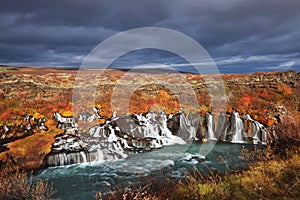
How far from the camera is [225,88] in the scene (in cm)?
2036

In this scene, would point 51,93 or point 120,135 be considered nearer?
point 120,135

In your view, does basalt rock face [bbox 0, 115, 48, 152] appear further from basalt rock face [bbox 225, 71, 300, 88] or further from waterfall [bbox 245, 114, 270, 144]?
basalt rock face [bbox 225, 71, 300, 88]

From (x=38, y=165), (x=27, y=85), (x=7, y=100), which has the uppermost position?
(x=27, y=85)

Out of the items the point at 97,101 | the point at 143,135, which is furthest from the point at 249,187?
the point at 97,101

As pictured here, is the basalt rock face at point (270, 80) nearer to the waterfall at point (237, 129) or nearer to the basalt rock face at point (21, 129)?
the waterfall at point (237, 129)

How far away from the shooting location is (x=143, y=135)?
42.8 feet

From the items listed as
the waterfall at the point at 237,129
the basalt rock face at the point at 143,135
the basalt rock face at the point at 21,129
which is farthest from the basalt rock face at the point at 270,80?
the basalt rock face at the point at 21,129

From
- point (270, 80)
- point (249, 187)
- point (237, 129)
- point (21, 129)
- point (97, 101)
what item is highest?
point (270, 80)

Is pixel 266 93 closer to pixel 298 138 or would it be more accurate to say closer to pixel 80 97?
pixel 298 138

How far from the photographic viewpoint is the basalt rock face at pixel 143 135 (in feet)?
35.0

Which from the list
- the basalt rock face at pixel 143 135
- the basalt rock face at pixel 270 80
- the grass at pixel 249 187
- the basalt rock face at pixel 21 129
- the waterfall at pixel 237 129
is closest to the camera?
the grass at pixel 249 187

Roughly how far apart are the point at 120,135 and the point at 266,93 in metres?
12.0

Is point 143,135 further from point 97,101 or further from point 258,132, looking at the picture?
point 258,132

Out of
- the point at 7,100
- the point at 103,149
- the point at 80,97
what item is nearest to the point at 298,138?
the point at 103,149
